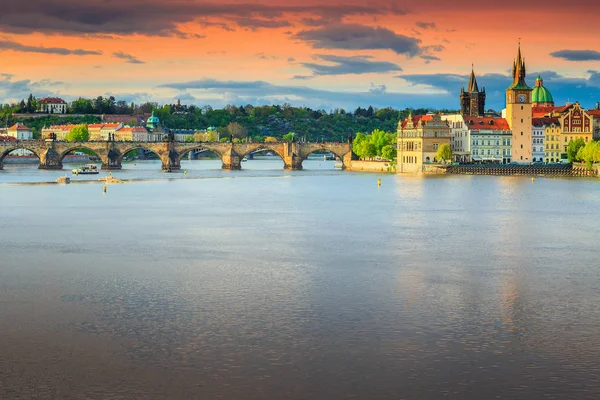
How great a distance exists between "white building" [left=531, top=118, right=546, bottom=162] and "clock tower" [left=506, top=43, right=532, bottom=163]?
2099mm

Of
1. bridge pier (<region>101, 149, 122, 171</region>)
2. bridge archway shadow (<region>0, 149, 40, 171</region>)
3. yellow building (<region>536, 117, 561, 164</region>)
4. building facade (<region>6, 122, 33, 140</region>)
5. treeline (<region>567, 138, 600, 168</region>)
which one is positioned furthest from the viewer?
building facade (<region>6, 122, 33, 140</region>)

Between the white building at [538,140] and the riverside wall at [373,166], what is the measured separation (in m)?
19.6

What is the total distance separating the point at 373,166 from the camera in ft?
416

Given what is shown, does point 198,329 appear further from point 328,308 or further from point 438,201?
point 438,201

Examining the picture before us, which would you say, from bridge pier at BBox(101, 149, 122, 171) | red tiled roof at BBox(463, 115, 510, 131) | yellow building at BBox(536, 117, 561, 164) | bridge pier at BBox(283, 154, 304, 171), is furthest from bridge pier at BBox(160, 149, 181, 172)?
yellow building at BBox(536, 117, 561, 164)

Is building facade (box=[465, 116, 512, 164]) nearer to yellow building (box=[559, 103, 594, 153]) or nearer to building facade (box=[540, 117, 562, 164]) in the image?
building facade (box=[540, 117, 562, 164])

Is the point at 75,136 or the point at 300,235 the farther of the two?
the point at 75,136

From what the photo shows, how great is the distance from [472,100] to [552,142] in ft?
49.4

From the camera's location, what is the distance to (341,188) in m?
81.6

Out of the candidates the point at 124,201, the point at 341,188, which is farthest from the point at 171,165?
the point at 124,201

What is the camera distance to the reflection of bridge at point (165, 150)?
12912 cm

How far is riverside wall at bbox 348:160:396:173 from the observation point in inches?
4850

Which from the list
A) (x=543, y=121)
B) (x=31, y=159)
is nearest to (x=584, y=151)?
(x=543, y=121)

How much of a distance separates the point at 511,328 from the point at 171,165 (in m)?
111
